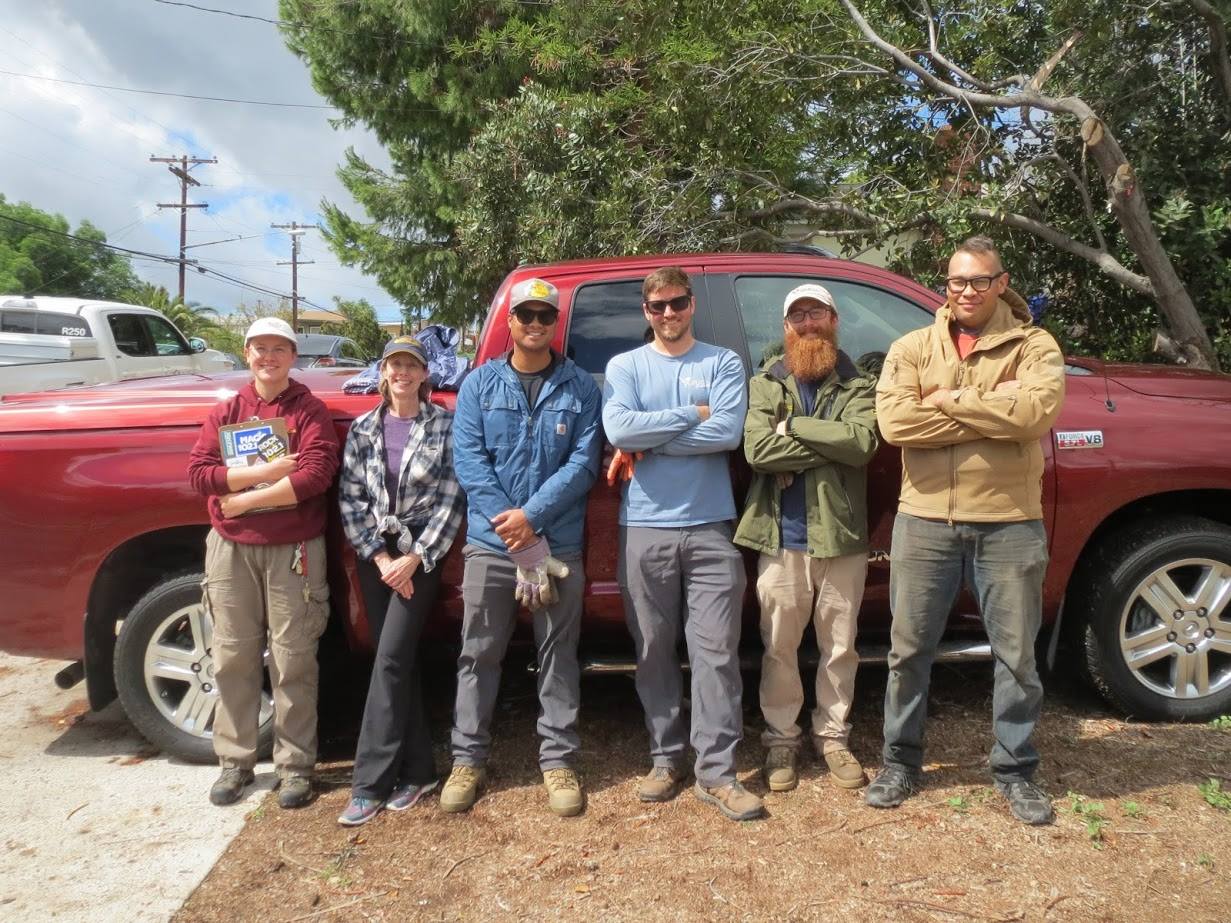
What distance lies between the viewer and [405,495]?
10.8ft

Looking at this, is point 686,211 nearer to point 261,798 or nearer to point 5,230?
point 261,798

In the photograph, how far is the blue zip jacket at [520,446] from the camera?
10.5 feet

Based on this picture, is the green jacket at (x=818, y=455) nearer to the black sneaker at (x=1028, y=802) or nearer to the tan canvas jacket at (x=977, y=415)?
the tan canvas jacket at (x=977, y=415)

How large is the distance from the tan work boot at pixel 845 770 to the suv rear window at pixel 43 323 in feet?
36.0

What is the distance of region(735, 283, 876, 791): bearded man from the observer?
10.4 feet

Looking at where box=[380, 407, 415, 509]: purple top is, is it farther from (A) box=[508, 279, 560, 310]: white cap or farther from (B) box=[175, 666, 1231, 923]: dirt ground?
(B) box=[175, 666, 1231, 923]: dirt ground

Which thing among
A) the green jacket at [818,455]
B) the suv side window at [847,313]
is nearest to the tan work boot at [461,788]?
the green jacket at [818,455]

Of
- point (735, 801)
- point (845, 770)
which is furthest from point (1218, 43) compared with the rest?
point (735, 801)

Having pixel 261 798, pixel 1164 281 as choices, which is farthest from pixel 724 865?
pixel 1164 281

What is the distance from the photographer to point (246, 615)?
3.34m

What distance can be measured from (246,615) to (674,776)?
68.5 inches

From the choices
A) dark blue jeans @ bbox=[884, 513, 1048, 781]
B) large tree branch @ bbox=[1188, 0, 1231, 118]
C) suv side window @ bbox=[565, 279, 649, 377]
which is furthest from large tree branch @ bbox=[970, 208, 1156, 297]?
dark blue jeans @ bbox=[884, 513, 1048, 781]

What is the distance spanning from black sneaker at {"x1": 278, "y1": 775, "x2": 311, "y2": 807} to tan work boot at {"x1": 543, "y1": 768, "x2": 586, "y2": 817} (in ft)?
3.00

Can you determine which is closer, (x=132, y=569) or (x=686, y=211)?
(x=132, y=569)
